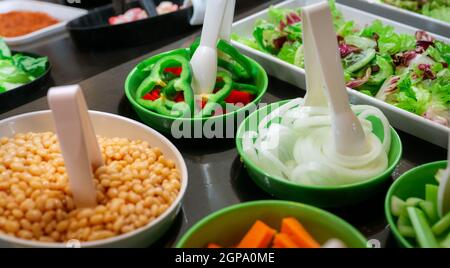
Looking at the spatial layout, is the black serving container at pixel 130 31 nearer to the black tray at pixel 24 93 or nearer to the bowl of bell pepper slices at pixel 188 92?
the black tray at pixel 24 93

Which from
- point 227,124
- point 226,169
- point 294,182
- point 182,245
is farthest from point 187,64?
point 182,245

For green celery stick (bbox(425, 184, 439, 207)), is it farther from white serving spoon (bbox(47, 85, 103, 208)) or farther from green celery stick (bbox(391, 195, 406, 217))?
white serving spoon (bbox(47, 85, 103, 208))

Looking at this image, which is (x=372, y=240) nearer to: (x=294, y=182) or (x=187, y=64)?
(x=294, y=182)

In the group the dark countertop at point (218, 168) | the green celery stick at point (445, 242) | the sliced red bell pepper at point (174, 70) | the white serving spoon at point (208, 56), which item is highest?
the white serving spoon at point (208, 56)

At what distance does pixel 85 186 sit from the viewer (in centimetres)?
118

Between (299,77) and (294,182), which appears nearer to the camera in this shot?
(294,182)

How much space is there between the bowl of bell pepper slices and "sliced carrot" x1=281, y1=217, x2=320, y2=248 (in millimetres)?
487

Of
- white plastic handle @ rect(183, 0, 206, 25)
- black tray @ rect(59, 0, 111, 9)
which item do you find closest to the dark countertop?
white plastic handle @ rect(183, 0, 206, 25)

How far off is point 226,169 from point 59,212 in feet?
1.62

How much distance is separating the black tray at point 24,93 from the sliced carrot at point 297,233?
1132 millimetres

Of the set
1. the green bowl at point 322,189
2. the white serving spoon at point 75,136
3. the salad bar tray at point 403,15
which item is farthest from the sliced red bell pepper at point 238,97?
the salad bar tray at point 403,15

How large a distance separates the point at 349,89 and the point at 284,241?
2.38 ft

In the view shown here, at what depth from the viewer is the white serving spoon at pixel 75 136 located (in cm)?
107

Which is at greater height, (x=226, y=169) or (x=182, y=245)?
(x=182, y=245)
